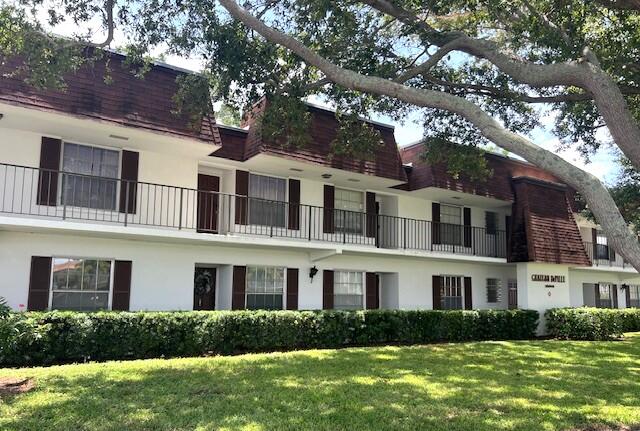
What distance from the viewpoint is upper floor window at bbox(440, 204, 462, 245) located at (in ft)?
71.6

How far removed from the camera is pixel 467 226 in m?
22.0

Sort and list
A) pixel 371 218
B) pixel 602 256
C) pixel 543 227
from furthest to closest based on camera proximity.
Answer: pixel 602 256
pixel 543 227
pixel 371 218

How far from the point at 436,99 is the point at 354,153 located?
23.4ft

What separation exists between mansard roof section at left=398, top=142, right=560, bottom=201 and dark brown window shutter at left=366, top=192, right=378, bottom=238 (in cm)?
121

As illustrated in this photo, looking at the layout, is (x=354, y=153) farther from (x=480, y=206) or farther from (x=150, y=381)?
(x=480, y=206)

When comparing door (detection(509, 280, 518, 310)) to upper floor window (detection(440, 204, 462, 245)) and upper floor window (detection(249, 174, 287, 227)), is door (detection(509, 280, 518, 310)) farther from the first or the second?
upper floor window (detection(249, 174, 287, 227))

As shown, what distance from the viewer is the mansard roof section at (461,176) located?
19375mm

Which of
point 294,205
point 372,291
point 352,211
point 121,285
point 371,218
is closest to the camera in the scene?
point 121,285

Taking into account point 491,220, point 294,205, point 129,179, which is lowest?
point 294,205

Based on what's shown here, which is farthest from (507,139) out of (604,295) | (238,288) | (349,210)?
(604,295)

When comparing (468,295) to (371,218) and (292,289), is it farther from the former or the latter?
(292,289)

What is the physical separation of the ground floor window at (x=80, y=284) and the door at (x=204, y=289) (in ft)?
9.34

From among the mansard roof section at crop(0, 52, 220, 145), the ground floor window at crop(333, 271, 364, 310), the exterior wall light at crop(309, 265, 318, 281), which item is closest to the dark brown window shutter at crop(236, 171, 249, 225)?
the mansard roof section at crop(0, 52, 220, 145)

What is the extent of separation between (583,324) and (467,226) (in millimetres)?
5552
